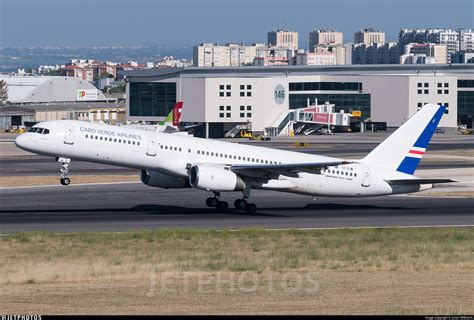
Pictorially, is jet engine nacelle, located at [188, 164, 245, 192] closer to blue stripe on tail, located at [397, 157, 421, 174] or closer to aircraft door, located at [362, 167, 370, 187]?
aircraft door, located at [362, 167, 370, 187]

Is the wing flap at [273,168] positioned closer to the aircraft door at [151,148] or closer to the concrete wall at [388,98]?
the aircraft door at [151,148]

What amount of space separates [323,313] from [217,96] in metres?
150

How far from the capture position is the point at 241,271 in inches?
1521

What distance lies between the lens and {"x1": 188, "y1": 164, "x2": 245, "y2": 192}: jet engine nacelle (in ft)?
187

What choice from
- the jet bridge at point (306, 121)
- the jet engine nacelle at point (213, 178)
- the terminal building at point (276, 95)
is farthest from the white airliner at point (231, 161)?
the jet bridge at point (306, 121)

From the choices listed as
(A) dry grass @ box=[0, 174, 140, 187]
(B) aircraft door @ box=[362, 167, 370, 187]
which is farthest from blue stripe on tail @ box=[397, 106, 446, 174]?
(A) dry grass @ box=[0, 174, 140, 187]

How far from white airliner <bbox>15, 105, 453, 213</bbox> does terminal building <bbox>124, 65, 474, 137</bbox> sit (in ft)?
381

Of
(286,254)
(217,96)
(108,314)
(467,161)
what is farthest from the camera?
(217,96)

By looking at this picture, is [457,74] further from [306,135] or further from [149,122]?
[149,122]

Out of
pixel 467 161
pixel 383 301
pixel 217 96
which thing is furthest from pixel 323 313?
pixel 217 96

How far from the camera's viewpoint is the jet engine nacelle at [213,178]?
187 ft

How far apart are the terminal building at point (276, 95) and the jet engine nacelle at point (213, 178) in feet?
391

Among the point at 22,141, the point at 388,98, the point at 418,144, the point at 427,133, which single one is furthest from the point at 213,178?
the point at 388,98

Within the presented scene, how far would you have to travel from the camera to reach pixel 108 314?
1139 inches
